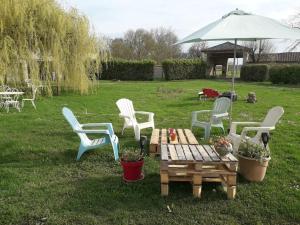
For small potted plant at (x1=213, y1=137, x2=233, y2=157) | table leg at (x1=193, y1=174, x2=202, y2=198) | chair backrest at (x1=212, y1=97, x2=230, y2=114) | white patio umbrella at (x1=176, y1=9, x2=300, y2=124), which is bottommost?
table leg at (x1=193, y1=174, x2=202, y2=198)

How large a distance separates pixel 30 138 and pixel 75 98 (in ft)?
22.5

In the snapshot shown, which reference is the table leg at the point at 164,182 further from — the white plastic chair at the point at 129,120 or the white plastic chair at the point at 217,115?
the white plastic chair at the point at 217,115

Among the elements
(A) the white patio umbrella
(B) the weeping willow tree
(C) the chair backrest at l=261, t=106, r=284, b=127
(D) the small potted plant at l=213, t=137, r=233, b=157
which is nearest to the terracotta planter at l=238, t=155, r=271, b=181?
(D) the small potted plant at l=213, t=137, r=233, b=157

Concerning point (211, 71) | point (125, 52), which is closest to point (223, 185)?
point (211, 71)

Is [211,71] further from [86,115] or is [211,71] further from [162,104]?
[86,115]

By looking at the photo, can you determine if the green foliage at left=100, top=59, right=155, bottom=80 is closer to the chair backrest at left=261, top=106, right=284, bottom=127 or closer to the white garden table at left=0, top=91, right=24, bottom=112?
→ the white garden table at left=0, top=91, right=24, bottom=112

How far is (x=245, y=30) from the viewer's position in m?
4.64

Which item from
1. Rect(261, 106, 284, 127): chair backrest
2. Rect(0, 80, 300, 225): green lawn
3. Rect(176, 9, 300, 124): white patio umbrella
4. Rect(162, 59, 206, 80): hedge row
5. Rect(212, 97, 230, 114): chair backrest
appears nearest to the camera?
Rect(0, 80, 300, 225): green lawn

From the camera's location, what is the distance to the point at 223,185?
4.00 meters

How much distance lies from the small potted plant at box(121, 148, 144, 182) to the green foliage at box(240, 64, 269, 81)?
23214 millimetres

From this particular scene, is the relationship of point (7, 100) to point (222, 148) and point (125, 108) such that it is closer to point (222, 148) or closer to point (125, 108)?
point (125, 108)

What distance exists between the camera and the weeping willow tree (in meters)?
10.6

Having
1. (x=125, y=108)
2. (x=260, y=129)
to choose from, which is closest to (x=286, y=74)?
(x=125, y=108)

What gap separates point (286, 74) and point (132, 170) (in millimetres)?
20968
